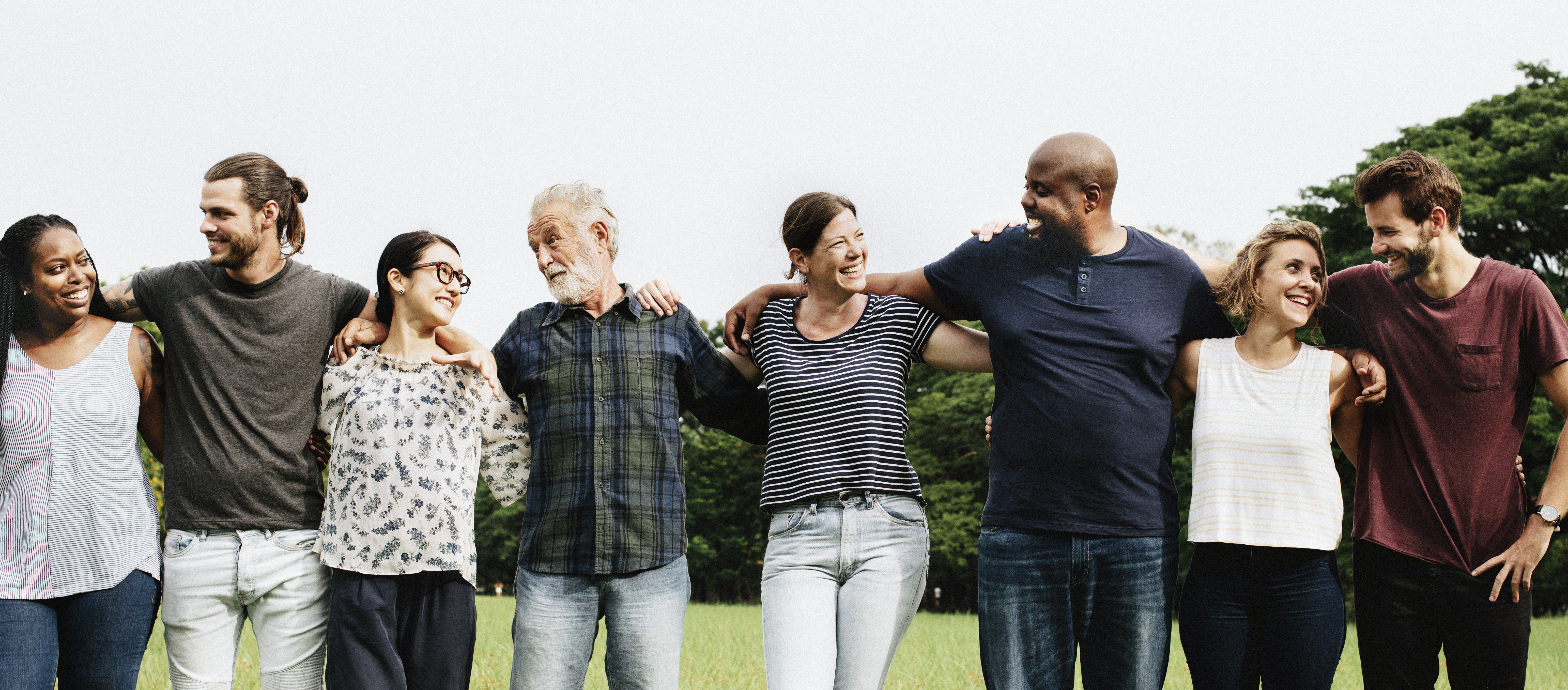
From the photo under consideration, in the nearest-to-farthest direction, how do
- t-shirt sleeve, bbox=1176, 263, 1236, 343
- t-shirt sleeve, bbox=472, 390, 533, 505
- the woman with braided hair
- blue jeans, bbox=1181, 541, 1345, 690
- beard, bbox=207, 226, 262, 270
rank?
blue jeans, bbox=1181, 541, 1345, 690 → the woman with braided hair → t-shirt sleeve, bbox=1176, 263, 1236, 343 → beard, bbox=207, 226, 262, 270 → t-shirt sleeve, bbox=472, 390, 533, 505

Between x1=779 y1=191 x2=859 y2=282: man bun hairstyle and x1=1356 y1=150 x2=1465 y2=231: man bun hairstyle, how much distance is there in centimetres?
210

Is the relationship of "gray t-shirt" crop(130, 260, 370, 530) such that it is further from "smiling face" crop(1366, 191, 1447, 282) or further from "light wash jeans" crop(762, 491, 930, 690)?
"smiling face" crop(1366, 191, 1447, 282)

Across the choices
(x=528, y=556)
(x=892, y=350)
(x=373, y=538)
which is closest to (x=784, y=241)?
(x=892, y=350)

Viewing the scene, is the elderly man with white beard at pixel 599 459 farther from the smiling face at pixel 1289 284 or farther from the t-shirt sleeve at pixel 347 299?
the smiling face at pixel 1289 284

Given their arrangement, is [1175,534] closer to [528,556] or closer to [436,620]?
[528,556]

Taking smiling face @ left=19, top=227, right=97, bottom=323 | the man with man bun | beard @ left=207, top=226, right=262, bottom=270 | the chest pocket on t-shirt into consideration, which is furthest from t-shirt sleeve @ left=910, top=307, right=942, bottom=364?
smiling face @ left=19, top=227, right=97, bottom=323

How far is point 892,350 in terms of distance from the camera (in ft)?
14.6

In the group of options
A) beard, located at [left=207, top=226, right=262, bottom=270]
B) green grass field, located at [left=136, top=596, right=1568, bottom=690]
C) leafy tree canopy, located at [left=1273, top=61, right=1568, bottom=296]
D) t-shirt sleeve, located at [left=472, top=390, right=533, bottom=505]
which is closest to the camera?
beard, located at [left=207, top=226, right=262, bottom=270]

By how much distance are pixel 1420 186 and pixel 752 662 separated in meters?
8.13

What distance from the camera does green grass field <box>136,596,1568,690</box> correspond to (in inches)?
360

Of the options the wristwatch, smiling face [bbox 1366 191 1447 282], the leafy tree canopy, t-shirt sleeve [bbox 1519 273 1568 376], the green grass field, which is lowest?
the green grass field

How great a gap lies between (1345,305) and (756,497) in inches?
1397

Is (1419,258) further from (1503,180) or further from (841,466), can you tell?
(1503,180)

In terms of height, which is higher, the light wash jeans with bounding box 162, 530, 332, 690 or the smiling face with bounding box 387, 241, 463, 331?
the smiling face with bounding box 387, 241, 463, 331
